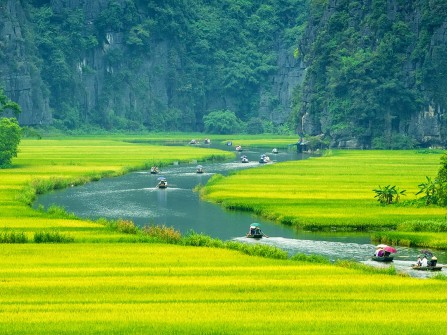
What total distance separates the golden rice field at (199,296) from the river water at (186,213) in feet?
16.1

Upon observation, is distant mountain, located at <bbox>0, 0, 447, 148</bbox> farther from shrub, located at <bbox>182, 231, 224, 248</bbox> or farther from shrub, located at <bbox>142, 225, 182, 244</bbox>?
shrub, located at <bbox>182, 231, 224, 248</bbox>

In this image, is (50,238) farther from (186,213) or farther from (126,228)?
(186,213)

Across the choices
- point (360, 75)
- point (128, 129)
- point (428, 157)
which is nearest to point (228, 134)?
point (128, 129)

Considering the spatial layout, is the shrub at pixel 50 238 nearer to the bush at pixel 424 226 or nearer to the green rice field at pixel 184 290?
the green rice field at pixel 184 290

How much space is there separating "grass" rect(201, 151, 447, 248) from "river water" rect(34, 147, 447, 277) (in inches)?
60.0

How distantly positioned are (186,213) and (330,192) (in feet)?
37.7

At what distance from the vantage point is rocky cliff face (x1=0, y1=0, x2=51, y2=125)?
154m

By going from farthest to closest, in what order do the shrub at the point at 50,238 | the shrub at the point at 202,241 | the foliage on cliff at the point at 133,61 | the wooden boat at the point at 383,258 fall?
the foliage on cliff at the point at 133,61 → the shrub at the point at 202,241 → the shrub at the point at 50,238 → the wooden boat at the point at 383,258

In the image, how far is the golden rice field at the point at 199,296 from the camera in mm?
27984

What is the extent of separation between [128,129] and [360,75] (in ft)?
220

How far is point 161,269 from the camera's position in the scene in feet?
119

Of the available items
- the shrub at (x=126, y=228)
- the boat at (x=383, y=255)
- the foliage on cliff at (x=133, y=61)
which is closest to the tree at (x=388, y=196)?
the shrub at (x=126, y=228)

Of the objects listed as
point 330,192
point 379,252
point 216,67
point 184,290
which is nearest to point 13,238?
point 184,290

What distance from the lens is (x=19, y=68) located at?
511ft
